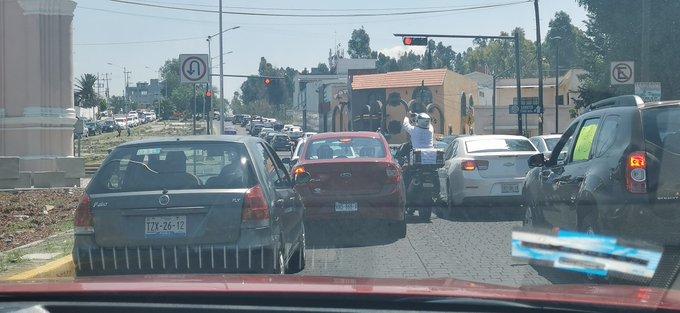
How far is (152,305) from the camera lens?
3486mm

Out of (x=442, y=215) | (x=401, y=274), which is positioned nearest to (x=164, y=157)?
(x=401, y=274)

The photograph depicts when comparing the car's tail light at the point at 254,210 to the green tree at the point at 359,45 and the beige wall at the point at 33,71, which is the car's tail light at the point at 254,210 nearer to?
the beige wall at the point at 33,71

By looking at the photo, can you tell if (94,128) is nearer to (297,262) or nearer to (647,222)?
(297,262)

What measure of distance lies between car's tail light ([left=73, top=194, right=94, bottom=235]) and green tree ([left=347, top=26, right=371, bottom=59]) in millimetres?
136831

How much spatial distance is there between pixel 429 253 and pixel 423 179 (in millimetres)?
4702

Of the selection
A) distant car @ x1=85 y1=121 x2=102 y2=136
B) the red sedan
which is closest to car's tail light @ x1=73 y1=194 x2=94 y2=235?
the red sedan

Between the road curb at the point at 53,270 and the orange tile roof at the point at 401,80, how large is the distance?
52978 mm

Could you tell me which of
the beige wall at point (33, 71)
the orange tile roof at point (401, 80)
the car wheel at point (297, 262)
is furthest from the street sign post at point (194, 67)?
the orange tile roof at point (401, 80)

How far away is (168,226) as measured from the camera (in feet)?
25.0

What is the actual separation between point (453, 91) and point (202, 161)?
57.1m

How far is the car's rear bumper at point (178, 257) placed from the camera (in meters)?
7.59

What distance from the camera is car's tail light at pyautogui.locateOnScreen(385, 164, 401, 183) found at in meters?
12.5

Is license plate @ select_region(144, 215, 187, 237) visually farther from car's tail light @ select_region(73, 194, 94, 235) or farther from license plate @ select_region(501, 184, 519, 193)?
license plate @ select_region(501, 184, 519, 193)

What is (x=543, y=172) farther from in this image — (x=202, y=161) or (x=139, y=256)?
(x=139, y=256)
